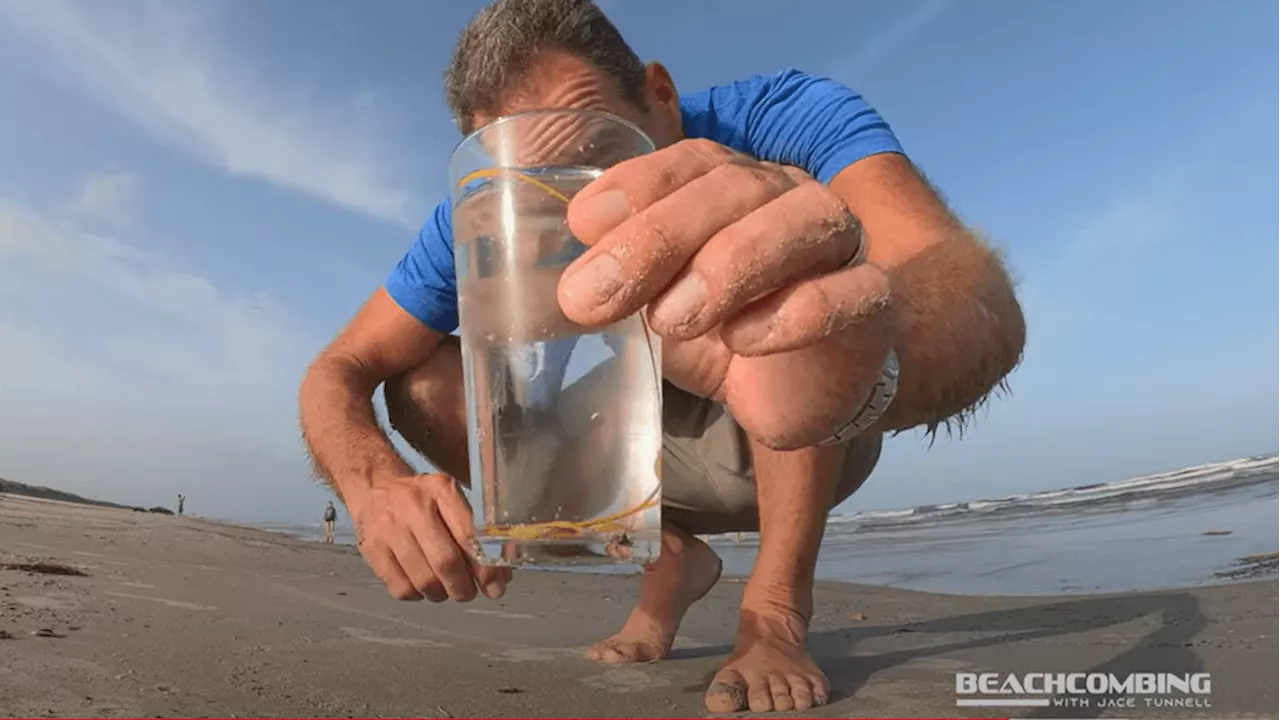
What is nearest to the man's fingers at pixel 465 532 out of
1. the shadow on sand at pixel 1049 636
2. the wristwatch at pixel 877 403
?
the wristwatch at pixel 877 403

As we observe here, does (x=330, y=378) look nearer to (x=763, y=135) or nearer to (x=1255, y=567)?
(x=763, y=135)

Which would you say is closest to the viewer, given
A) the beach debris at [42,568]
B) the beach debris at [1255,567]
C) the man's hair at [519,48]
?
the man's hair at [519,48]

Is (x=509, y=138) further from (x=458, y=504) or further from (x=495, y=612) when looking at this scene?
(x=495, y=612)

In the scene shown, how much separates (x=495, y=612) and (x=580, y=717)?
176cm

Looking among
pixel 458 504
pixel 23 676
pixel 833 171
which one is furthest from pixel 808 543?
pixel 23 676

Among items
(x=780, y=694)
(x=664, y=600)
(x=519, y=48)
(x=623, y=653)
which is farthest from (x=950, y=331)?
(x=664, y=600)

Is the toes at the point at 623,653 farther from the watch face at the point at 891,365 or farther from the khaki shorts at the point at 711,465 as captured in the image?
the watch face at the point at 891,365

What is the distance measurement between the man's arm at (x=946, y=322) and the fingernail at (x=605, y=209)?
32 cm

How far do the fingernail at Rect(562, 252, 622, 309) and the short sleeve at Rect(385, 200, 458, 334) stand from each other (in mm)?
1846

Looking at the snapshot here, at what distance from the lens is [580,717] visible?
67.1 inches

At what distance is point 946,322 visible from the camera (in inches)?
37.5

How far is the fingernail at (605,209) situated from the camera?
0.66 m

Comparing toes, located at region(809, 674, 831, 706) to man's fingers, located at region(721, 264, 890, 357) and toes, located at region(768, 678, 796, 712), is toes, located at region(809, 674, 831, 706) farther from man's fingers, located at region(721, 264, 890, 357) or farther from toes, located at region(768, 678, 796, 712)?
man's fingers, located at region(721, 264, 890, 357)

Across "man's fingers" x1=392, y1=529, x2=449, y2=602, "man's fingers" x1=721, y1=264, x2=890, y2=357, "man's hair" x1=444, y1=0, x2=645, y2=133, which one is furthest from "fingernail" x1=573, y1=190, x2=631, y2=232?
"man's hair" x1=444, y1=0, x2=645, y2=133
